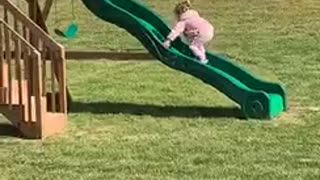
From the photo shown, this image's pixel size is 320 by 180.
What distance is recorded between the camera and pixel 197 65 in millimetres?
10141

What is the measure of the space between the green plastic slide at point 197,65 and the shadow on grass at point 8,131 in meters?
1.86

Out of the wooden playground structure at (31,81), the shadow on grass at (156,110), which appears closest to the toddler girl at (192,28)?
the shadow on grass at (156,110)

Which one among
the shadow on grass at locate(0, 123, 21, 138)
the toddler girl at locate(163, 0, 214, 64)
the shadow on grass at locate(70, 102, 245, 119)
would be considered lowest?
the shadow on grass at locate(0, 123, 21, 138)

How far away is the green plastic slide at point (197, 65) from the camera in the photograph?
9812 millimetres

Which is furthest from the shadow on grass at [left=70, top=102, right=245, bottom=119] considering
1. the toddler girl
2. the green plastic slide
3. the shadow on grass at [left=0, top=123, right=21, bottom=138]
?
the shadow on grass at [left=0, top=123, right=21, bottom=138]

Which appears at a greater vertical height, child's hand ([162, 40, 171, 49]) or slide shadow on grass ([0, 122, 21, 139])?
child's hand ([162, 40, 171, 49])

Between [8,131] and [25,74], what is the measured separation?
1.85 feet

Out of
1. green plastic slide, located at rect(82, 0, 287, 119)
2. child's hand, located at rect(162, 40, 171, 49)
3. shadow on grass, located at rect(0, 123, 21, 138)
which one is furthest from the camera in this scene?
child's hand, located at rect(162, 40, 171, 49)

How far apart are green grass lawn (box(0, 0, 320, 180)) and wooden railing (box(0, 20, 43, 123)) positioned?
33 centimetres

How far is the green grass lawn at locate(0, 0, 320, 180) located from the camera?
777cm

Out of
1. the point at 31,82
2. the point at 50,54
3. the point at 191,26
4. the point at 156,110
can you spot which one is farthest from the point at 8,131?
the point at 191,26

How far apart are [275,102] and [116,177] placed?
2894mm

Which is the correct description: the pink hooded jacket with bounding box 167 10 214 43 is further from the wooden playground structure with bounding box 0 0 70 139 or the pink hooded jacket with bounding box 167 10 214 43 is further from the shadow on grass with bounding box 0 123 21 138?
the shadow on grass with bounding box 0 123 21 138

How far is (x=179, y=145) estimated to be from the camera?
8602 millimetres
